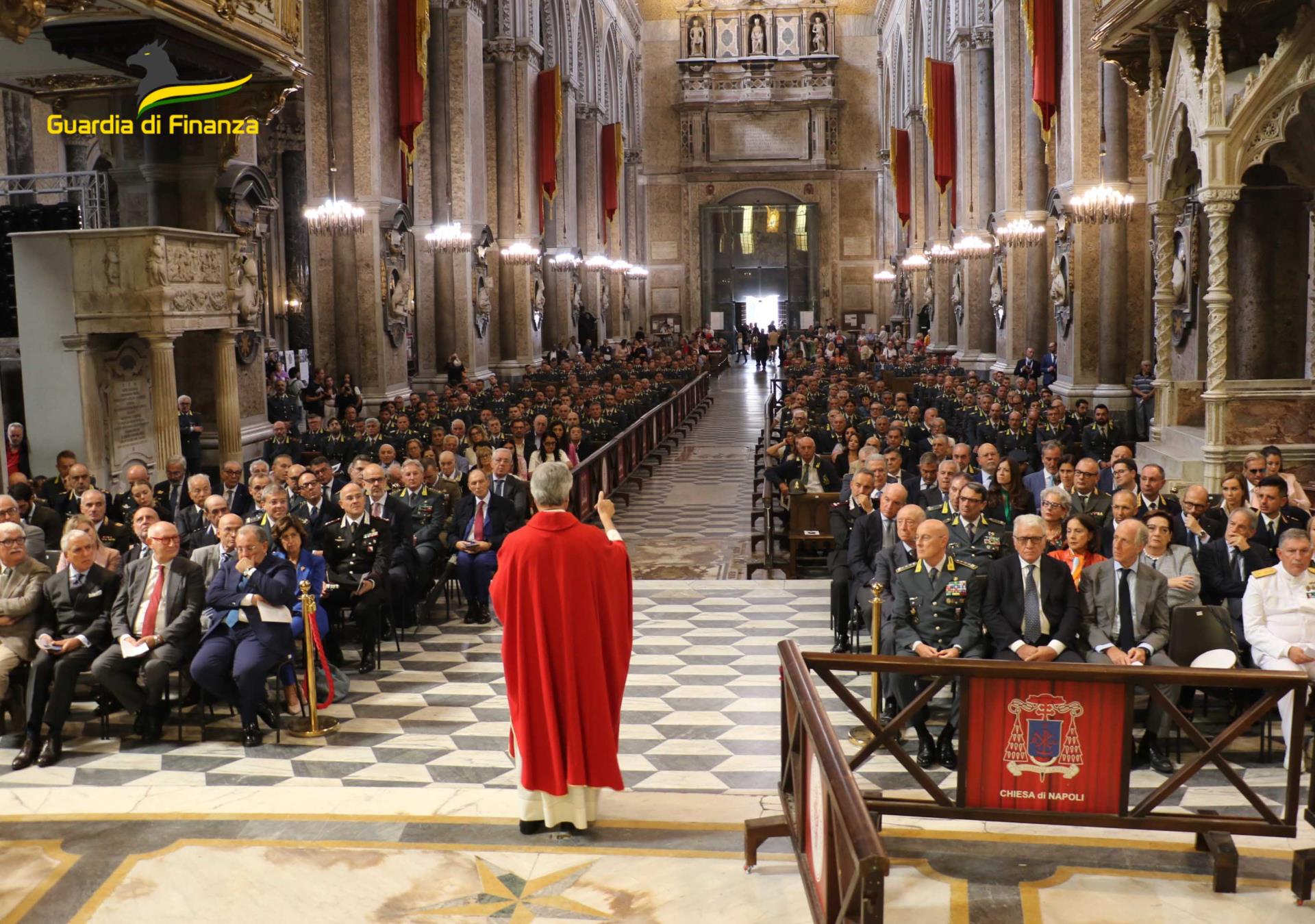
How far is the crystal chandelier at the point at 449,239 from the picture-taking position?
24.8 metres

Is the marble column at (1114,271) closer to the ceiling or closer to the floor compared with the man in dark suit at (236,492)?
closer to the ceiling

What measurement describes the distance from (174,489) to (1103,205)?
1290 cm

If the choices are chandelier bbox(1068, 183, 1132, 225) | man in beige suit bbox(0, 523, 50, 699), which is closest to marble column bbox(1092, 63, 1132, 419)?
chandelier bbox(1068, 183, 1132, 225)

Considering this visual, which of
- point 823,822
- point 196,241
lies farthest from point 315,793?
point 196,241

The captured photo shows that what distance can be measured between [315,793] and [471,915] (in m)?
1.72

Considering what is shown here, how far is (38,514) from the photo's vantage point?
10430 mm

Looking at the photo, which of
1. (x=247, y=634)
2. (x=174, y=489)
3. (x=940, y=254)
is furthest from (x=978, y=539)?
(x=940, y=254)

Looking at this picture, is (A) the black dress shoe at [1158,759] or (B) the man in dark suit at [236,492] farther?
(B) the man in dark suit at [236,492]

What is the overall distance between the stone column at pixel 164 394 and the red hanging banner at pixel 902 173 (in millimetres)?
31345

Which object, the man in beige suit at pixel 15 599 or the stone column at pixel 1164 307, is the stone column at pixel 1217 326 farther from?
the man in beige suit at pixel 15 599

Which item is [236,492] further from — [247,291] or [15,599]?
[247,291]

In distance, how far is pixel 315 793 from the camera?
21.6ft

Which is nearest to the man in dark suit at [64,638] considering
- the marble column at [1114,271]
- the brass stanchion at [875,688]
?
the brass stanchion at [875,688]

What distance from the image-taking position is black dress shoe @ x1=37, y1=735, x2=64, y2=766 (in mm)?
7238
